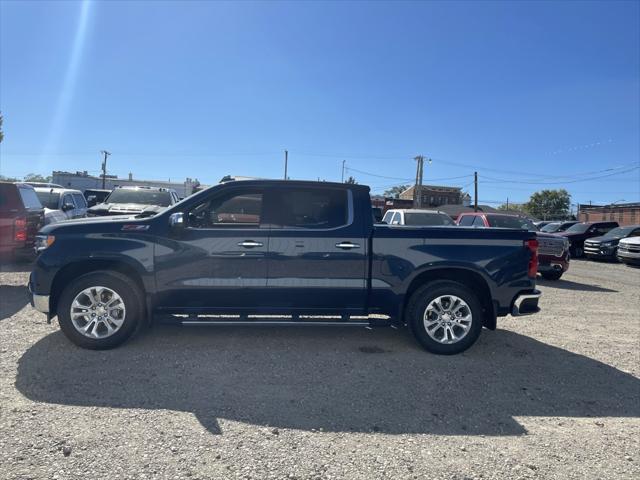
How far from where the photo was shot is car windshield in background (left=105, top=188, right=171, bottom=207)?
38.6ft

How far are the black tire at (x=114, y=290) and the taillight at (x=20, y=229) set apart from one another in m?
4.45

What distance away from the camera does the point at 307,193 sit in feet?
16.6

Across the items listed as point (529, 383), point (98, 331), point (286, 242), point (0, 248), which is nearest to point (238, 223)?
point (286, 242)

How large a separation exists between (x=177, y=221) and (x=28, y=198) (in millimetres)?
6215

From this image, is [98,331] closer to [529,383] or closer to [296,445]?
[296,445]

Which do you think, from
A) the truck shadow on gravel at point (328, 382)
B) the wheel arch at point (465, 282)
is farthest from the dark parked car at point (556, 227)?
the wheel arch at point (465, 282)

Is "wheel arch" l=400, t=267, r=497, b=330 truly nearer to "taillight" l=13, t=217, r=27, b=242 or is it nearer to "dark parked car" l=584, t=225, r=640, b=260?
"taillight" l=13, t=217, r=27, b=242

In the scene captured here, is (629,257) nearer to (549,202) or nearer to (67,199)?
(67,199)

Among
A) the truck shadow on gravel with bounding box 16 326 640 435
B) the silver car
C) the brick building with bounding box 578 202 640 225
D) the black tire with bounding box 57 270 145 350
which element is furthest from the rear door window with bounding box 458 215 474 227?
the brick building with bounding box 578 202 640 225

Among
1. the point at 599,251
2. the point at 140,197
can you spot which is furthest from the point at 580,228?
the point at 140,197

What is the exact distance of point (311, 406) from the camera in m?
3.67

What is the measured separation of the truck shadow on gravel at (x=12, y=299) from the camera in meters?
6.22

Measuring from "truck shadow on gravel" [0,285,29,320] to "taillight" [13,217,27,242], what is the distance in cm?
90

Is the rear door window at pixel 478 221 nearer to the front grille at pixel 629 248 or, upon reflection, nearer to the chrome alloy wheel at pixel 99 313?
the front grille at pixel 629 248
